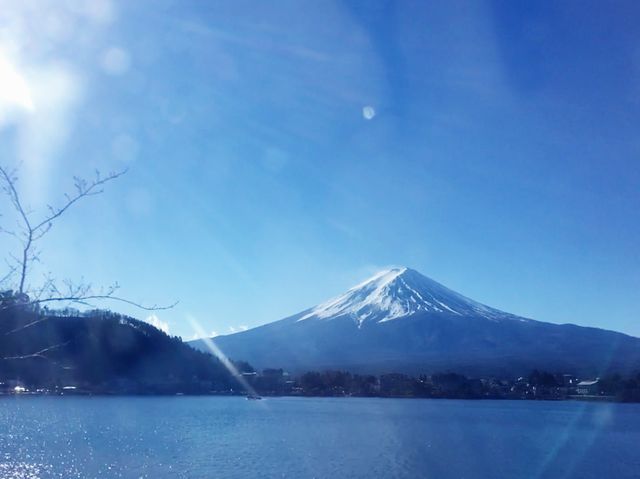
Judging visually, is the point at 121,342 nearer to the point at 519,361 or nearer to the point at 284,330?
the point at 519,361

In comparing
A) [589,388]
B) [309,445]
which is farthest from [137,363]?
[309,445]

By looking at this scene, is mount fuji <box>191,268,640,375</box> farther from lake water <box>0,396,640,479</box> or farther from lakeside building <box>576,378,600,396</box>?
lake water <box>0,396,640,479</box>

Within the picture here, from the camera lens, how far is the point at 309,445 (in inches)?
667

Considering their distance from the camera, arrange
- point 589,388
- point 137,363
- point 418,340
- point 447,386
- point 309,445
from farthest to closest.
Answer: point 418,340, point 447,386, point 137,363, point 589,388, point 309,445

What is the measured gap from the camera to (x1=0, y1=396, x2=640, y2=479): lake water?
13.1m

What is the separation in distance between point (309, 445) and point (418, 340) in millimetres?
61732

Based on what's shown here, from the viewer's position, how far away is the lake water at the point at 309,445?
13.1 m

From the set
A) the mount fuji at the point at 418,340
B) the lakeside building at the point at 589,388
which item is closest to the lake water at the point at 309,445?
the lakeside building at the point at 589,388

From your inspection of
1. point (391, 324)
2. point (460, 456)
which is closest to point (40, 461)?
point (460, 456)

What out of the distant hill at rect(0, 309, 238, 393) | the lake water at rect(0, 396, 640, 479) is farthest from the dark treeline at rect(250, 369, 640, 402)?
the lake water at rect(0, 396, 640, 479)

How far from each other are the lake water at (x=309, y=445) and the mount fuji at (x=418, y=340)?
103 ft

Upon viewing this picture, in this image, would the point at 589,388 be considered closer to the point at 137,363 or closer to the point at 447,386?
the point at 447,386

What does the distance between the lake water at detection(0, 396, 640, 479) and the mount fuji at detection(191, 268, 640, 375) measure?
31467 mm

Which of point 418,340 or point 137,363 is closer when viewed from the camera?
point 137,363
